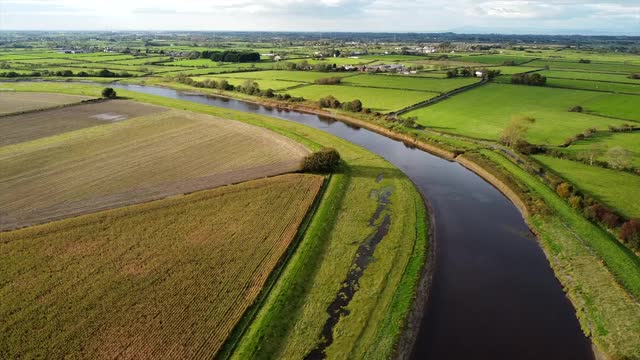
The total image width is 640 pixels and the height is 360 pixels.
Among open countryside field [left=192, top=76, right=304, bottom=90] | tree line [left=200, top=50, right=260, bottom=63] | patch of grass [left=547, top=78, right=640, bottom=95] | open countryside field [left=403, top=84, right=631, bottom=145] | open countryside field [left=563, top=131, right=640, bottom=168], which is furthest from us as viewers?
tree line [left=200, top=50, right=260, bottom=63]

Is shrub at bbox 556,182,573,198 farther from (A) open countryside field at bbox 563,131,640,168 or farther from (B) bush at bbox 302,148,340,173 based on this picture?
(B) bush at bbox 302,148,340,173

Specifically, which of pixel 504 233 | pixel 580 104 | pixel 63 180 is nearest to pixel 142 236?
pixel 63 180

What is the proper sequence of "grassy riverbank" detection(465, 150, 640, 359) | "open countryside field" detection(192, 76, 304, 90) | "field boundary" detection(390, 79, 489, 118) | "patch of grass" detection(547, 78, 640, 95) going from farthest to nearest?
"open countryside field" detection(192, 76, 304, 90), "patch of grass" detection(547, 78, 640, 95), "field boundary" detection(390, 79, 489, 118), "grassy riverbank" detection(465, 150, 640, 359)

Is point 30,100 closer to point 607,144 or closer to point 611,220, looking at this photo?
point 611,220

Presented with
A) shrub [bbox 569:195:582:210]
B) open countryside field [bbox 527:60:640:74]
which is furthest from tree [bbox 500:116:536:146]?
open countryside field [bbox 527:60:640:74]

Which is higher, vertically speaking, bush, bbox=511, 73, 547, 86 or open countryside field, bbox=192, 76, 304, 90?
bush, bbox=511, 73, 547, 86

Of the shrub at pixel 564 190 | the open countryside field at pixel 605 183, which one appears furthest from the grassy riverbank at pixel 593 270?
the open countryside field at pixel 605 183
